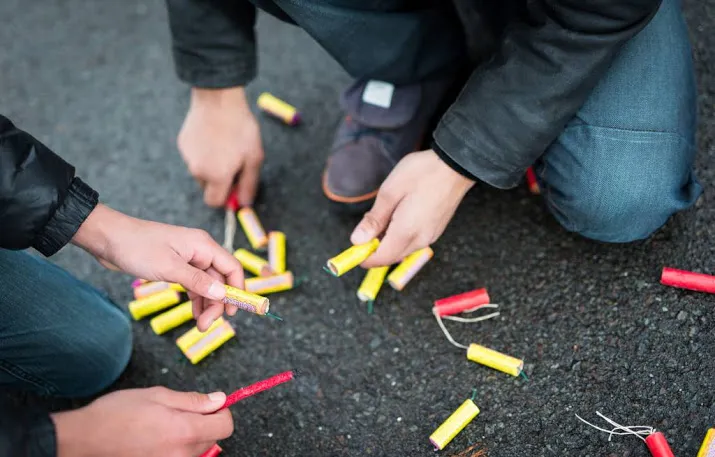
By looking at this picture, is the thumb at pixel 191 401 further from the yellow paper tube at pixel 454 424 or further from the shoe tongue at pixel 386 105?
the shoe tongue at pixel 386 105

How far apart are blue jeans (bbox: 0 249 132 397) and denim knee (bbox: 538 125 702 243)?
990mm

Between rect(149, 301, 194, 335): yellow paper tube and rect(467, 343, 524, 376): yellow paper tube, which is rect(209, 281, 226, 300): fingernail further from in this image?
rect(467, 343, 524, 376): yellow paper tube

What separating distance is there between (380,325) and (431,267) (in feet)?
0.63

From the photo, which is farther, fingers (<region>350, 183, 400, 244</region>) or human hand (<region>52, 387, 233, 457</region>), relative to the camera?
fingers (<region>350, 183, 400, 244</region>)

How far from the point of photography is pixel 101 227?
45.8 inches

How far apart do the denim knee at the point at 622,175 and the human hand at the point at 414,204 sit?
0.77 ft

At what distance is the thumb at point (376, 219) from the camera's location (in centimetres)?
131

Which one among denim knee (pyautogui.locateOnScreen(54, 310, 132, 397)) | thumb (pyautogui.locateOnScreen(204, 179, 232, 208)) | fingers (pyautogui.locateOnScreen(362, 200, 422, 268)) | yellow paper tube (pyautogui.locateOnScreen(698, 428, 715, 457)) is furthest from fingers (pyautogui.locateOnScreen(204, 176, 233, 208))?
yellow paper tube (pyautogui.locateOnScreen(698, 428, 715, 457))

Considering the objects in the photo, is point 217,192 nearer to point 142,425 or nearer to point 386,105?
point 386,105

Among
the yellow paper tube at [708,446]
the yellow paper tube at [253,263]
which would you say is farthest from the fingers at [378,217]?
the yellow paper tube at [708,446]

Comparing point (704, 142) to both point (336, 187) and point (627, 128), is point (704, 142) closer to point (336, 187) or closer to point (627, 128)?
point (627, 128)

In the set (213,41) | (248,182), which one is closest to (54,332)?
(248,182)

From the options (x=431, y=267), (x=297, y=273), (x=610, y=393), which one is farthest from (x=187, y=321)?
(x=610, y=393)

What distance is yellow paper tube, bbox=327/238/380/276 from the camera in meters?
1.28
